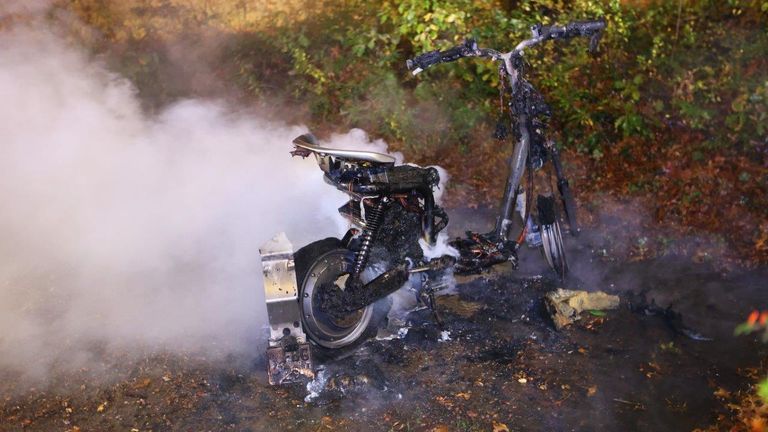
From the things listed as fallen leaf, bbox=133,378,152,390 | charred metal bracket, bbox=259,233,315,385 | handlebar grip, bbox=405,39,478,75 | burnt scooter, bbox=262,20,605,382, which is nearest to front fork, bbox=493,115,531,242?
burnt scooter, bbox=262,20,605,382

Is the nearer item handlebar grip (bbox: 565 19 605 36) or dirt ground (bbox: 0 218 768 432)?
dirt ground (bbox: 0 218 768 432)

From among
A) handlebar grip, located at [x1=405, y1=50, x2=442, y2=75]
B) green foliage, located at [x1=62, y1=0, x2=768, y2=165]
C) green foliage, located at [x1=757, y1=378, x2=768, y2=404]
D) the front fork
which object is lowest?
green foliage, located at [x1=757, y1=378, x2=768, y2=404]

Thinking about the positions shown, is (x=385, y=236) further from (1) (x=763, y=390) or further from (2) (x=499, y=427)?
Result: (1) (x=763, y=390)

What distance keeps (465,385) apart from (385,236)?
138cm

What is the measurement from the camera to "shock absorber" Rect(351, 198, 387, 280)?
207 inches

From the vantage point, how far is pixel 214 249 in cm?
702

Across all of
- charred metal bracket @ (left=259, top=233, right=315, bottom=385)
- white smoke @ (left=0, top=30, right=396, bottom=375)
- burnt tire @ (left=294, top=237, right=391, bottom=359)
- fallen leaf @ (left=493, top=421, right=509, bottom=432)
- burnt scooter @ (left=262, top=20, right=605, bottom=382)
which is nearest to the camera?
fallen leaf @ (left=493, top=421, right=509, bottom=432)

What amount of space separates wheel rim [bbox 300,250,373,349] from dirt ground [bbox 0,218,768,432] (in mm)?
192

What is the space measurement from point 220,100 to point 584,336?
6.36m

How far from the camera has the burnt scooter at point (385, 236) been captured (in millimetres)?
5082

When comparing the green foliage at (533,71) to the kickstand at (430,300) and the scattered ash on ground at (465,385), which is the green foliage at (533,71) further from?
the kickstand at (430,300)

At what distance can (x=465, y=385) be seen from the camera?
5.07m

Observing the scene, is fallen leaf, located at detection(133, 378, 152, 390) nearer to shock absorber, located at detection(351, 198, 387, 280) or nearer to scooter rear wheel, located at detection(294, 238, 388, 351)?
scooter rear wheel, located at detection(294, 238, 388, 351)

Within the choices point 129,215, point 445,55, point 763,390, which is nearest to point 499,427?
point 763,390
